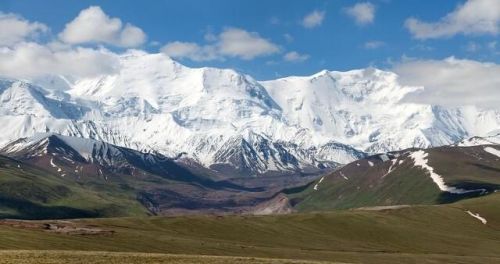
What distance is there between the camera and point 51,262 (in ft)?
262

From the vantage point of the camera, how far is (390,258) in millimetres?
162125

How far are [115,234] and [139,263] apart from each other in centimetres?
9172

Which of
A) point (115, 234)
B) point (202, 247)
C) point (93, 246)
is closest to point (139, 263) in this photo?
point (93, 246)

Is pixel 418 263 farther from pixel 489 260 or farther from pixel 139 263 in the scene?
pixel 139 263

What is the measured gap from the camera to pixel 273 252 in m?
163

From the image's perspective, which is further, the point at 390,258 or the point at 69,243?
the point at 390,258

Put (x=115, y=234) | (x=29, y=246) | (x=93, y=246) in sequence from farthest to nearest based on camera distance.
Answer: (x=115, y=234) < (x=93, y=246) < (x=29, y=246)

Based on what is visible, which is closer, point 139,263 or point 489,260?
point 139,263

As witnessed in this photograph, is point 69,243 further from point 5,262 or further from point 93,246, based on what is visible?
point 5,262

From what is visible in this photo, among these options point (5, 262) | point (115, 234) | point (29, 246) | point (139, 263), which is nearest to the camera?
point (5, 262)

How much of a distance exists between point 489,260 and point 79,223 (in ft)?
379

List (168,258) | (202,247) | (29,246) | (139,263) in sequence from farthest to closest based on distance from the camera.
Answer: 1. (202,247)
2. (29,246)
3. (168,258)
4. (139,263)

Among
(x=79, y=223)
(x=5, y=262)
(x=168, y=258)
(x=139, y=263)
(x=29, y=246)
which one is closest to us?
(x=5, y=262)

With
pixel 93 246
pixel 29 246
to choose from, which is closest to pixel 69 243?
pixel 93 246
